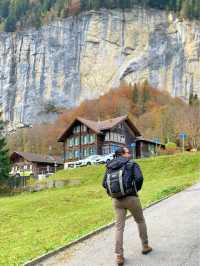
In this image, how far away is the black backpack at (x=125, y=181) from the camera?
8.52 metres

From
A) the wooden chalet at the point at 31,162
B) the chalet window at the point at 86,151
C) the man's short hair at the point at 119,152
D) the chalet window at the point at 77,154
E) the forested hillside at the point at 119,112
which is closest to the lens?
the man's short hair at the point at 119,152

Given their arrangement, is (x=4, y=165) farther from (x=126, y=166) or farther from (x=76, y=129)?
(x=126, y=166)

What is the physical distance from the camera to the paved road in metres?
8.62

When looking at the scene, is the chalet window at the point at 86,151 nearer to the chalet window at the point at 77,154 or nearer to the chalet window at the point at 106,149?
the chalet window at the point at 77,154

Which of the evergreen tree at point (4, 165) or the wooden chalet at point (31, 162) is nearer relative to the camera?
the evergreen tree at point (4, 165)

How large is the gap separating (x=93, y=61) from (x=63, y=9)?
21606 mm

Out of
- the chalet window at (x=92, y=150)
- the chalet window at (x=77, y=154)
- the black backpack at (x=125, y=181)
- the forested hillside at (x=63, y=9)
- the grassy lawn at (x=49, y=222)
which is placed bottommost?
the chalet window at (x=77, y=154)

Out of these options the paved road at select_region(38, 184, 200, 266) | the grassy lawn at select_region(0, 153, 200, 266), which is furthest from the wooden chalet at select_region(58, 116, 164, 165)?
the paved road at select_region(38, 184, 200, 266)

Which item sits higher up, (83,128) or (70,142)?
(83,128)

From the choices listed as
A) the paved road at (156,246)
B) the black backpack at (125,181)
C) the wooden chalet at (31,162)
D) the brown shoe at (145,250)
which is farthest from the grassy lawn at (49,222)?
the wooden chalet at (31,162)

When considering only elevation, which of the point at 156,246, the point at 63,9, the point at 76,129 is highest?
the point at 63,9

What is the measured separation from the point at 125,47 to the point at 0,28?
1469 inches

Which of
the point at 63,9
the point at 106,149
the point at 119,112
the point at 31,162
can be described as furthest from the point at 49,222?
the point at 63,9

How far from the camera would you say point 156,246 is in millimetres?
9500
